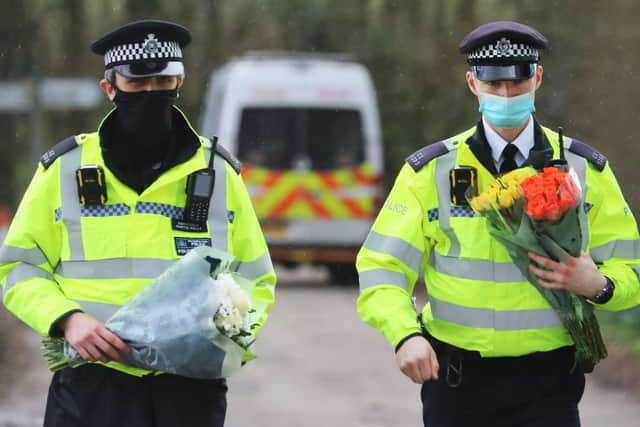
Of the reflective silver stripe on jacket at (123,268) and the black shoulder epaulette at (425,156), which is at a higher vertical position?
the black shoulder epaulette at (425,156)

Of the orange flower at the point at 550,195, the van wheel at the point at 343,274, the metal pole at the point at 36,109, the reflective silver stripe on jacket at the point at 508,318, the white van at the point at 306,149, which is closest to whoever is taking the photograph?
the orange flower at the point at 550,195

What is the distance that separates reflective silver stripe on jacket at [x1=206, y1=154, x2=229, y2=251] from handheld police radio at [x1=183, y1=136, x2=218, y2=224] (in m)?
0.05

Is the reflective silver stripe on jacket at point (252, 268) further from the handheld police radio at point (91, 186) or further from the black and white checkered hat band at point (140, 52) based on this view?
the black and white checkered hat band at point (140, 52)

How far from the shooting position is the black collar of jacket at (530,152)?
15.2 ft

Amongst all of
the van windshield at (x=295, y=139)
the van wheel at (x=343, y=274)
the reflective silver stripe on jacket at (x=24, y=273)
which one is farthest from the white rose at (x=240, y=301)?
the van wheel at (x=343, y=274)

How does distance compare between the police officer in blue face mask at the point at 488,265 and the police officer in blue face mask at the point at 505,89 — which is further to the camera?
the police officer in blue face mask at the point at 505,89

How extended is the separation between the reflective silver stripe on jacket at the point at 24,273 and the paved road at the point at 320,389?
4.48 meters

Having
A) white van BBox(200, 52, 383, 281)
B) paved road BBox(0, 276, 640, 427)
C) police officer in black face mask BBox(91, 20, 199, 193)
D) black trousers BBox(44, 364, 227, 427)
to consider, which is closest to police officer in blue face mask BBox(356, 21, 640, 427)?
black trousers BBox(44, 364, 227, 427)

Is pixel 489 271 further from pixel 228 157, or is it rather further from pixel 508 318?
pixel 228 157

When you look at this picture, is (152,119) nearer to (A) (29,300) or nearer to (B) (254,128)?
(A) (29,300)

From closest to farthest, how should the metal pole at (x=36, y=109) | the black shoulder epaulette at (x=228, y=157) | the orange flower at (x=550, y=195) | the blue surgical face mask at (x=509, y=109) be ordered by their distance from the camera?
the orange flower at (x=550, y=195) < the blue surgical face mask at (x=509, y=109) < the black shoulder epaulette at (x=228, y=157) < the metal pole at (x=36, y=109)

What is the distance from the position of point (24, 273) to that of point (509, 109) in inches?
62.0

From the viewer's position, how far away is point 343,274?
728 inches

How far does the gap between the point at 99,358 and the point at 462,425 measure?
115 centimetres
